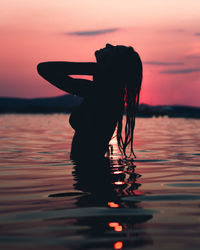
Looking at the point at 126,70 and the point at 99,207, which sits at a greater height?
the point at 126,70

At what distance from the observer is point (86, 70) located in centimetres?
659

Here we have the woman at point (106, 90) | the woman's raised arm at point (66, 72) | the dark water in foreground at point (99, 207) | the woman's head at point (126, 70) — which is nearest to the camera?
the dark water in foreground at point (99, 207)

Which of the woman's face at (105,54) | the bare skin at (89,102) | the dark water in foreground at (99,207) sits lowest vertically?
the dark water in foreground at (99,207)

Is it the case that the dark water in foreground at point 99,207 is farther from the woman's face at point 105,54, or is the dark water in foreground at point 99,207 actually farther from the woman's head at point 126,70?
the woman's face at point 105,54

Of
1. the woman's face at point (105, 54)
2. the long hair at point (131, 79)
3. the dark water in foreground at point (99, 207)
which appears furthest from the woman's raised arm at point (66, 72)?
the dark water in foreground at point (99, 207)

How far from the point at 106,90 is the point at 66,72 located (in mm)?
749

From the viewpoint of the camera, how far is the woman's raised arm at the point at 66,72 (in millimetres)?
6363

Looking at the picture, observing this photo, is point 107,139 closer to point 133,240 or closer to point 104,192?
point 104,192

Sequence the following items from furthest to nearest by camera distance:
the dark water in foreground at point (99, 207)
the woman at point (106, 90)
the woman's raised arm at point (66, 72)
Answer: the woman at point (106, 90), the woman's raised arm at point (66, 72), the dark water in foreground at point (99, 207)

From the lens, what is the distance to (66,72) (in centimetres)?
646

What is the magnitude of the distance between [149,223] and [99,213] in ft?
1.57

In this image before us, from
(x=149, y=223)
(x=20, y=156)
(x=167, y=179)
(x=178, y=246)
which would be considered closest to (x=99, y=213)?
(x=149, y=223)

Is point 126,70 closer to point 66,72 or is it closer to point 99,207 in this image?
point 66,72

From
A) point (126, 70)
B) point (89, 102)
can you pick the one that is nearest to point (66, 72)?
point (89, 102)
